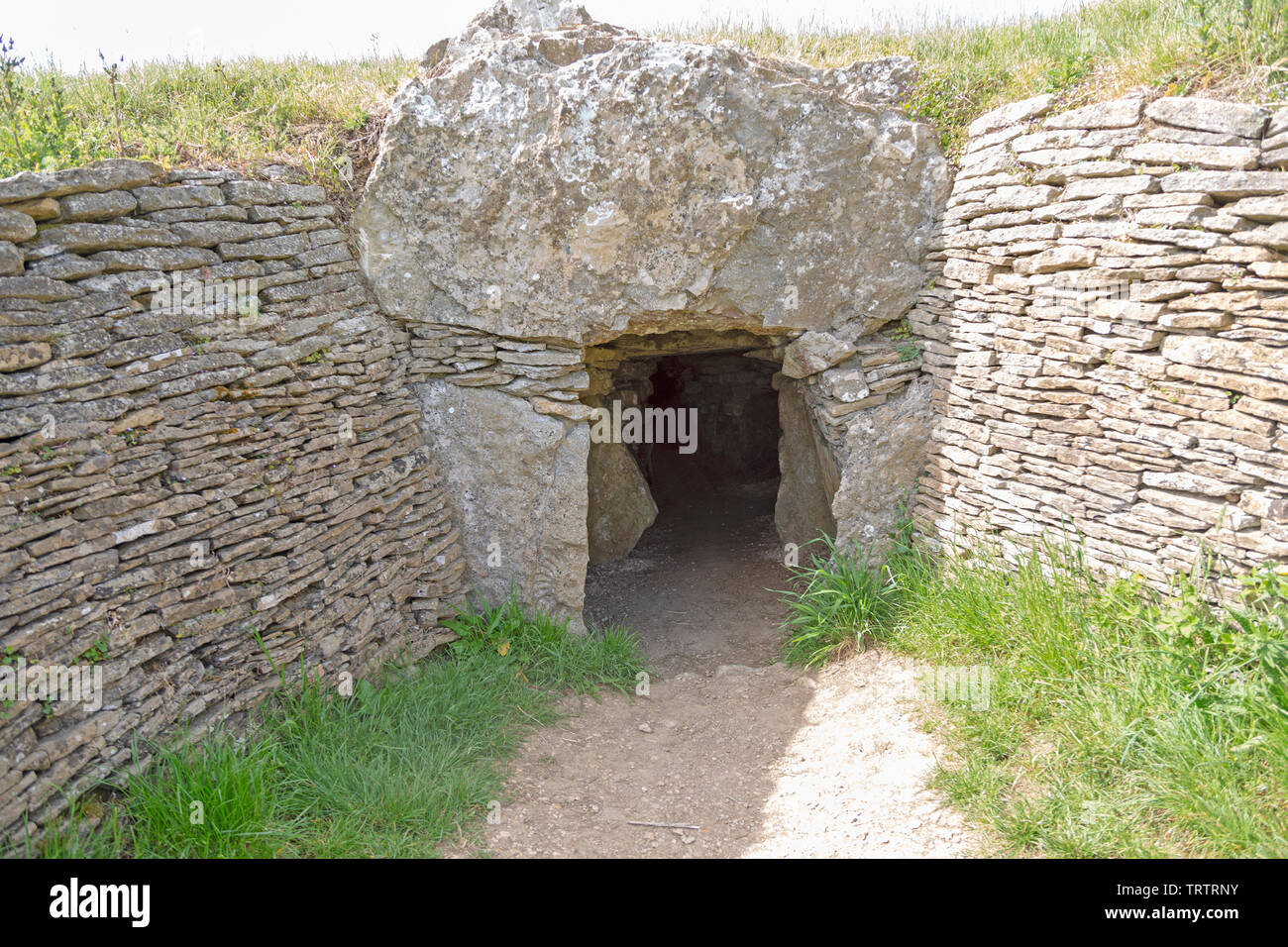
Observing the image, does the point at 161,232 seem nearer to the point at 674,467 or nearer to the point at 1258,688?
the point at 1258,688

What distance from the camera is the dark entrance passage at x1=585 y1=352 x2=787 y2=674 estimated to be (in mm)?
6016

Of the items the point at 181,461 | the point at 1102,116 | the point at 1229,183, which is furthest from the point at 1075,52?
the point at 181,461

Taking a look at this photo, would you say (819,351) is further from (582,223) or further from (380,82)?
(380,82)

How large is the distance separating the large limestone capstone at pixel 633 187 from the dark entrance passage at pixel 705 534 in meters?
2.17

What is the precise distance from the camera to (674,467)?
9367 millimetres

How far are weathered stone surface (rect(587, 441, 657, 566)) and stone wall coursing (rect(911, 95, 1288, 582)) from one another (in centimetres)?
268

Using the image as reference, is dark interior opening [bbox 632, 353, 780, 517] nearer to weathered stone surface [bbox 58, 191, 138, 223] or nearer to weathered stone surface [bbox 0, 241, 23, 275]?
weathered stone surface [bbox 58, 191, 138, 223]

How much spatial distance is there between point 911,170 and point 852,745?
3314 mm

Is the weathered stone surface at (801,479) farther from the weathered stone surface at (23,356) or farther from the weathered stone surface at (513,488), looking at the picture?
the weathered stone surface at (23,356)

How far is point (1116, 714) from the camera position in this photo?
3.50 metres

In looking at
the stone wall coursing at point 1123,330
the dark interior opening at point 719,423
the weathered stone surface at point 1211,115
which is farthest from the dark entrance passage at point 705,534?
the weathered stone surface at point 1211,115

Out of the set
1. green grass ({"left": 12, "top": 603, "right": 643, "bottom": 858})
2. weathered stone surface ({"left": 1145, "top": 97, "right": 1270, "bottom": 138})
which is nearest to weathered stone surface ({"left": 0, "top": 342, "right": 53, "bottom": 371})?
green grass ({"left": 12, "top": 603, "right": 643, "bottom": 858})

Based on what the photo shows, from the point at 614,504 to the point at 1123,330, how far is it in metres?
3.97

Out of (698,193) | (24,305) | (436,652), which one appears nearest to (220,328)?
(24,305)
